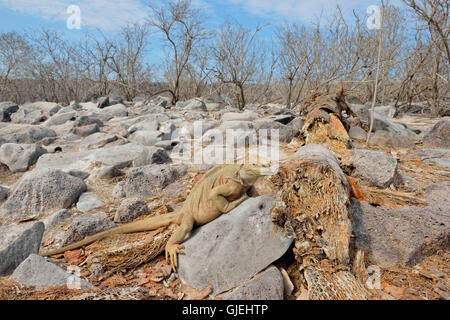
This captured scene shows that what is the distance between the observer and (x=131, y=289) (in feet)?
7.32

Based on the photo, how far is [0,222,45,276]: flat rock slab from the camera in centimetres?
243

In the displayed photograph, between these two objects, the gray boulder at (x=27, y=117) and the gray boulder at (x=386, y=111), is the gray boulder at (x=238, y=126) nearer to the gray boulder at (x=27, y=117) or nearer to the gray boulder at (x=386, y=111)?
the gray boulder at (x=386, y=111)

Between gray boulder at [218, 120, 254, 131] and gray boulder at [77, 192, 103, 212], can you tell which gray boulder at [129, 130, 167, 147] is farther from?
gray boulder at [77, 192, 103, 212]

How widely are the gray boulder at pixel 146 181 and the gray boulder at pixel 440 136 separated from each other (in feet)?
17.7

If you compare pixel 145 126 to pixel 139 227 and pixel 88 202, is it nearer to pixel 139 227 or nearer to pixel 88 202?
pixel 88 202

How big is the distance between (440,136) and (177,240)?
19.4 ft

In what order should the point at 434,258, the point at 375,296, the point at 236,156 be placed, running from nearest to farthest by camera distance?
the point at 375,296 → the point at 434,258 → the point at 236,156

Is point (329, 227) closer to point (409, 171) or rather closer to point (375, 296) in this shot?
point (375, 296)

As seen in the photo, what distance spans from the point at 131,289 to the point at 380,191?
294cm

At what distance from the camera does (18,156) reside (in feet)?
17.9

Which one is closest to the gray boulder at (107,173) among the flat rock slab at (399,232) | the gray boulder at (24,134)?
the flat rock slab at (399,232)

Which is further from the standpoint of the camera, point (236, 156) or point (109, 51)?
point (109, 51)

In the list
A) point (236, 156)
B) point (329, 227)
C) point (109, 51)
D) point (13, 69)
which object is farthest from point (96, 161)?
point (13, 69)

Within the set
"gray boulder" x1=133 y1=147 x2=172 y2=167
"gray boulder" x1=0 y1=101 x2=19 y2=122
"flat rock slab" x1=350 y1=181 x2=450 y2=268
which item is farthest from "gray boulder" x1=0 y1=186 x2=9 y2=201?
"gray boulder" x1=0 y1=101 x2=19 y2=122
